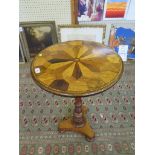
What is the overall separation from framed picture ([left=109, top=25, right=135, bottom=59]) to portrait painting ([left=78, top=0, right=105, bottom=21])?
27 centimetres

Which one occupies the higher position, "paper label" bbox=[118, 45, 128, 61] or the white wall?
the white wall

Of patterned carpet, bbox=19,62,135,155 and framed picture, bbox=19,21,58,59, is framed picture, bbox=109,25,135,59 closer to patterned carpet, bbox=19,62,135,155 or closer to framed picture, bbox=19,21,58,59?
patterned carpet, bbox=19,62,135,155

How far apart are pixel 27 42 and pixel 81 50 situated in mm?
1238

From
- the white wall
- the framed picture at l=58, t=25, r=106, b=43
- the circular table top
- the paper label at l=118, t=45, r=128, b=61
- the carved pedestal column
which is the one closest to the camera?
the circular table top

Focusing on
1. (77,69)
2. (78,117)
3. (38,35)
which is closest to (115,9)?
(38,35)

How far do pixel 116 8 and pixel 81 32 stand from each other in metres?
0.52

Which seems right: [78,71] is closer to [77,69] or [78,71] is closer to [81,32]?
[77,69]

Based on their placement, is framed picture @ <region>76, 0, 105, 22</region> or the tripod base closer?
the tripod base

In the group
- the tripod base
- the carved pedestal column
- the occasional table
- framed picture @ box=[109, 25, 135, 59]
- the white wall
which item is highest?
the white wall

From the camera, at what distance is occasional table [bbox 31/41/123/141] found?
1.57 m

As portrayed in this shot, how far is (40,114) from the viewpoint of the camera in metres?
2.35

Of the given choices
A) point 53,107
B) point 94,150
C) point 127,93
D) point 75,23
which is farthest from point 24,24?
point 94,150

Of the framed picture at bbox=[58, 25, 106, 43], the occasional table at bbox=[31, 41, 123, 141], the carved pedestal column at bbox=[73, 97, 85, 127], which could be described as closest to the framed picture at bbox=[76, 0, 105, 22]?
the framed picture at bbox=[58, 25, 106, 43]

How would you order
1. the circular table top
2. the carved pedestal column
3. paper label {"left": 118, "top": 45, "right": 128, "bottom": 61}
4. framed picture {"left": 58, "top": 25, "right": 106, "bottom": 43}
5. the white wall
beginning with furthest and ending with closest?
paper label {"left": 118, "top": 45, "right": 128, "bottom": 61}, framed picture {"left": 58, "top": 25, "right": 106, "bottom": 43}, the white wall, the carved pedestal column, the circular table top
